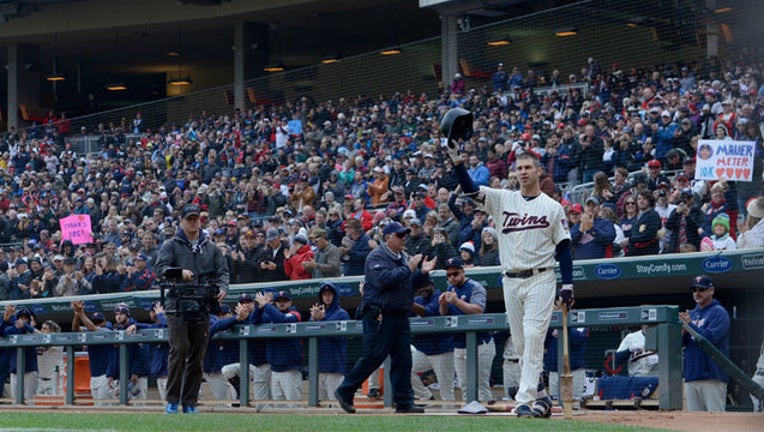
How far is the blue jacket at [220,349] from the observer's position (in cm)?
1323

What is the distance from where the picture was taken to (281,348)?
42.1 ft

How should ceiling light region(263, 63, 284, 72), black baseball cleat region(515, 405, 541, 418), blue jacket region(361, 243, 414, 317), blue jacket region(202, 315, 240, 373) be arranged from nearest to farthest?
black baseball cleat region(515, 405, 541, 418), blue jacket region(361, 243, 414, 317), blue jacket region(202, 315, 240, 373), ceiling light region(263, 63, 284, 72)

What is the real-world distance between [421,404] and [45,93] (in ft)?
109

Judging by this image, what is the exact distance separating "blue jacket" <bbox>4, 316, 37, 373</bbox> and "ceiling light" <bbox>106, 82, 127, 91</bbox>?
94.3ft

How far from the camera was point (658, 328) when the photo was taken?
32.9 feet

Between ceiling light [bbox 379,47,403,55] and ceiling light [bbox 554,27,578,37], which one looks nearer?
ceiling light [bbox 554,27,578,37]

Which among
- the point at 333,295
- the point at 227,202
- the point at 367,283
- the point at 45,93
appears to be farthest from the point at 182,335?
the point at 45,93

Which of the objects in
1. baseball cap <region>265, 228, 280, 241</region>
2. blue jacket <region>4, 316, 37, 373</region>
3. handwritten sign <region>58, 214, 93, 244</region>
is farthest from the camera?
handwritten sign <region>58, 214, 93, 244</region>

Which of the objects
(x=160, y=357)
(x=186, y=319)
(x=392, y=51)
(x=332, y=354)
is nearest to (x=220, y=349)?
(x=160, y=357)

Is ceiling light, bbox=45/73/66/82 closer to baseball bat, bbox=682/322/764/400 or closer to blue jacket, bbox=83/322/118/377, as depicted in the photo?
blue jacket, bbox=83/322/118/377

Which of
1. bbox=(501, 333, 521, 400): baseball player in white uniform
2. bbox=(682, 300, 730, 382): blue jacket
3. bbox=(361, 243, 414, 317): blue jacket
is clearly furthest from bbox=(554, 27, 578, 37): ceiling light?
bbox=(361, 243, 414, 317): blue jacket

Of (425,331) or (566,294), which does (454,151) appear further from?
(425,331)

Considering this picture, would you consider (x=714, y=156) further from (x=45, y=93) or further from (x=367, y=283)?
(x=45, y=93)

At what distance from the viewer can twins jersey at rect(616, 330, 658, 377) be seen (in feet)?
38.4
